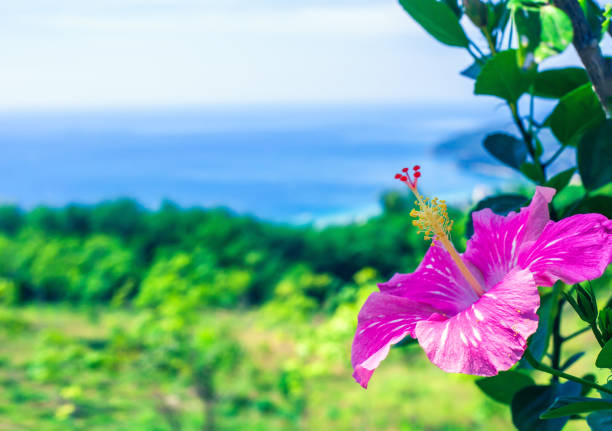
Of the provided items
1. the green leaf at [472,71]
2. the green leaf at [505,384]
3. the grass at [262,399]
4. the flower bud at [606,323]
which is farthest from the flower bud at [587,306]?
the grass at [262,399]

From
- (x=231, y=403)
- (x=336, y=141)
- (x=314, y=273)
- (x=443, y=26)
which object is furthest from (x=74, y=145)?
(x=443, y=26)

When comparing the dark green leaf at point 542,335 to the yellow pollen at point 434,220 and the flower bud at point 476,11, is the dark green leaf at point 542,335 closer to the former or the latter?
the yellow pollen at point 434,220

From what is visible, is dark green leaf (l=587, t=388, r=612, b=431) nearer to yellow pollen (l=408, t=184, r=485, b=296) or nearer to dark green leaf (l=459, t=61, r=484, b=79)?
yellow pollen (l=408, t=184, r=485, b=296)

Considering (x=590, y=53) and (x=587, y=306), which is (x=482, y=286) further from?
(x=590, y=53)

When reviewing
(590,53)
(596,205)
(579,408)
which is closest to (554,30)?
(590,53)

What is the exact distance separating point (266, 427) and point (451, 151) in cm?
609

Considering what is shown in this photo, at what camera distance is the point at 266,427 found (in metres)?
2.39

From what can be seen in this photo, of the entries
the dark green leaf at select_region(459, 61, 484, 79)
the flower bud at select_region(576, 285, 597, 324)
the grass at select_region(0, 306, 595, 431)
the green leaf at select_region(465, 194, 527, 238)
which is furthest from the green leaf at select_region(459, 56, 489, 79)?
the grass at select_region(0, 306, 595, 431)

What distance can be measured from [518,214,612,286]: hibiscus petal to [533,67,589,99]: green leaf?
0.22m

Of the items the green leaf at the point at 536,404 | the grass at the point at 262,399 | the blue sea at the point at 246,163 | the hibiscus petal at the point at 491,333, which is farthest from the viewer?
the blue sea at the point at 246,163

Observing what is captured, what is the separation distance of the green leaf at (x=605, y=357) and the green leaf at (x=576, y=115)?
0.22 m

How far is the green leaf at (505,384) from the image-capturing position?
1.38 ft

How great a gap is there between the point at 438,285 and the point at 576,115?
0.21 metres

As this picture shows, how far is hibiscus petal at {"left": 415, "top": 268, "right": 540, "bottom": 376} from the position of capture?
275 mm
